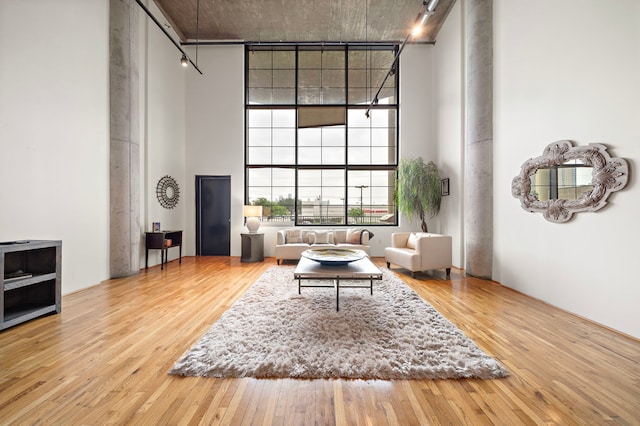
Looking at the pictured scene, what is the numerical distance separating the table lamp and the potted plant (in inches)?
126

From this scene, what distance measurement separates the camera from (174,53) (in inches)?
271

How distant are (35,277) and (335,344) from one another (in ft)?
10.1

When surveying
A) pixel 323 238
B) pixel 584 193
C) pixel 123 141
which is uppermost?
pixel 123 141

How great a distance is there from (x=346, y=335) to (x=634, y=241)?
2.70m

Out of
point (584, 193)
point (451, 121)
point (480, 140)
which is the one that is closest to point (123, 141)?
point (480, 140)

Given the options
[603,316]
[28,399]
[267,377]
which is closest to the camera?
[28,399]

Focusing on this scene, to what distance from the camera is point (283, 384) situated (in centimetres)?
189

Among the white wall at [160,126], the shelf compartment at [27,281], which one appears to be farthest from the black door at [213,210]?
the shelf compartment at [27,281]

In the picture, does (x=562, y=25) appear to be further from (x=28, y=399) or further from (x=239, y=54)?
(x=239, y=54)

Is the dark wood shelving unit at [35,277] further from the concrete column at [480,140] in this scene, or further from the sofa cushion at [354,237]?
the concrete column at [480,140]

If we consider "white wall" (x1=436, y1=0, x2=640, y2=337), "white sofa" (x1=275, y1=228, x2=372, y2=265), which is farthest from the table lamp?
"white wall" (x1=436, y1=0, x2=640, y2=337)

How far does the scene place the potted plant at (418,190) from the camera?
6.40 metres

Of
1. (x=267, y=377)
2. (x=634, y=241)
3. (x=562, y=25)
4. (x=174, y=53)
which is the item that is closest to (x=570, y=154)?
(x=634, y=241)

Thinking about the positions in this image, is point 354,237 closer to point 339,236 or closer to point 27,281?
point 339,236
